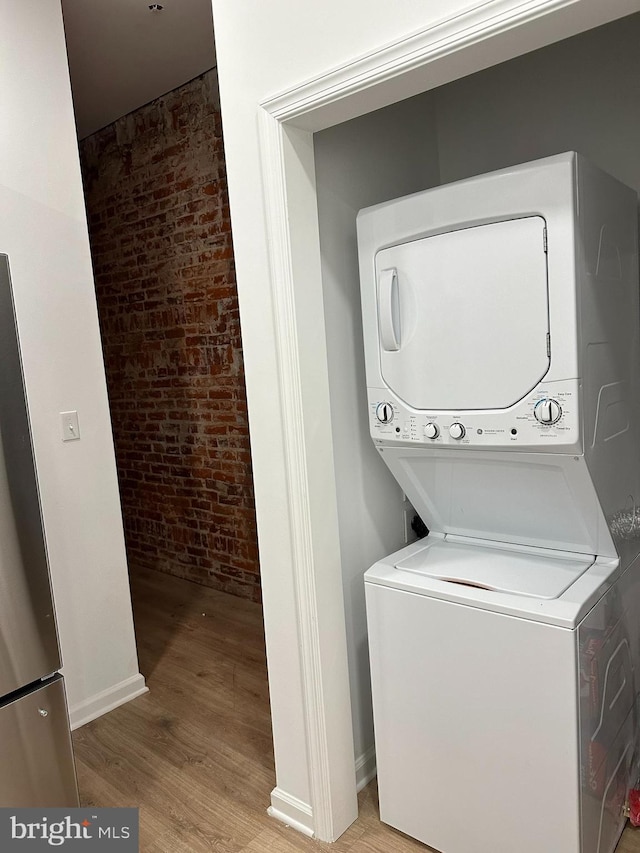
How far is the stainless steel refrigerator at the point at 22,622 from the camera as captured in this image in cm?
164

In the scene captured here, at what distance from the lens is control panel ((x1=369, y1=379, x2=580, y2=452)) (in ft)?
5.04

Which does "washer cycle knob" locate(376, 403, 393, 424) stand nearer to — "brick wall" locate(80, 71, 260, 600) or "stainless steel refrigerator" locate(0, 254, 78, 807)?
"stainless steel refrigerator" locate(0, 254, 78, 807)

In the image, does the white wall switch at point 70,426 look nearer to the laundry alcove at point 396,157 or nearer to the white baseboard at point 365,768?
the laundry alcove at point 396,157

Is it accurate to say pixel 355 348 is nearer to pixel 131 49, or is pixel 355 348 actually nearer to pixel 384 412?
pixel 384 412

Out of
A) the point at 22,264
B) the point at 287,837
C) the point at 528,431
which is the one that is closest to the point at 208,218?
the point at 22,264

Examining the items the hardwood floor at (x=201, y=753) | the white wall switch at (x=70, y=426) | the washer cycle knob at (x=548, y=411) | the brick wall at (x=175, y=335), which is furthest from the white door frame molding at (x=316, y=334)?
the brick wall at (x=175, y=335)

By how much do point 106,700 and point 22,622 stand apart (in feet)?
4.13

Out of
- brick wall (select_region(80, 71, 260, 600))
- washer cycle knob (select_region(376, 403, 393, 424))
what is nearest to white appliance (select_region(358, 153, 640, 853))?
washer cycle knob (select_region(376, 403, 393, 424))

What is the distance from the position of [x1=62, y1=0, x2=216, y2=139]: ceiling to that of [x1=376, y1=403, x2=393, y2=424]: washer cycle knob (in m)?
1.99

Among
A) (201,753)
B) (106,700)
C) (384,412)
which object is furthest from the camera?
(106,700)

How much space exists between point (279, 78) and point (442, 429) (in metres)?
0.99

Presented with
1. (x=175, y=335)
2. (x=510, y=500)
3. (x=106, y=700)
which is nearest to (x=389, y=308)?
(x=510, y=500)

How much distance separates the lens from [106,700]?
275cm

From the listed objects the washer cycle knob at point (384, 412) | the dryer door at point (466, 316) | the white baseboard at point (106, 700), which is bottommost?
the white baseboard at point (106, 700)
